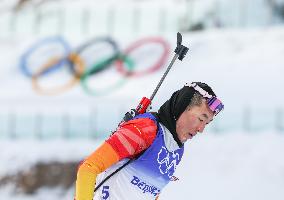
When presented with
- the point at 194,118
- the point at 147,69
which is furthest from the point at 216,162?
the point at 194,118

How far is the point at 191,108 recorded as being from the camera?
319 cm

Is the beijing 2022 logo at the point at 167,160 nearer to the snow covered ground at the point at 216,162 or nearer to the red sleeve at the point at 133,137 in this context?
the red sleeve at the point at 133,137

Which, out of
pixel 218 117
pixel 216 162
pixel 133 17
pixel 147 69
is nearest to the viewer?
pixel 216 162

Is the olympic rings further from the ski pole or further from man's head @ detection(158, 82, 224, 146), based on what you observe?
man's head @ detection(158, 82, 224, 146)

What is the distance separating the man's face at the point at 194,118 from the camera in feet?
10.5

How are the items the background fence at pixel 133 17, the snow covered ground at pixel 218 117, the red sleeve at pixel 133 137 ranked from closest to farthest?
the red sleeve at pixel 133 137
the snow covered ground at pixel 218 117
the background fence at pixel 133 17

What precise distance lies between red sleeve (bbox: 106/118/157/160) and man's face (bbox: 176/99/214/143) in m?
0.13

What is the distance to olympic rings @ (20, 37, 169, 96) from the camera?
25.2 metres

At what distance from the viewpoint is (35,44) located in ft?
89.8

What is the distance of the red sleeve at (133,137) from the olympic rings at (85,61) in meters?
21.5

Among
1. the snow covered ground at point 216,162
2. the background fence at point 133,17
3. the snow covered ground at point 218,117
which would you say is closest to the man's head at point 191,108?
the snow covered ground at point 218,117

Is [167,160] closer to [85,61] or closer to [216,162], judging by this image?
[216,162]

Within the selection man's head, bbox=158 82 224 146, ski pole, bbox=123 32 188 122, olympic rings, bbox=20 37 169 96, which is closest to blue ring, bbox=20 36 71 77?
olympic rings, bbox=20 37 169 96

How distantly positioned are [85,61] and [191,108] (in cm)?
2342
